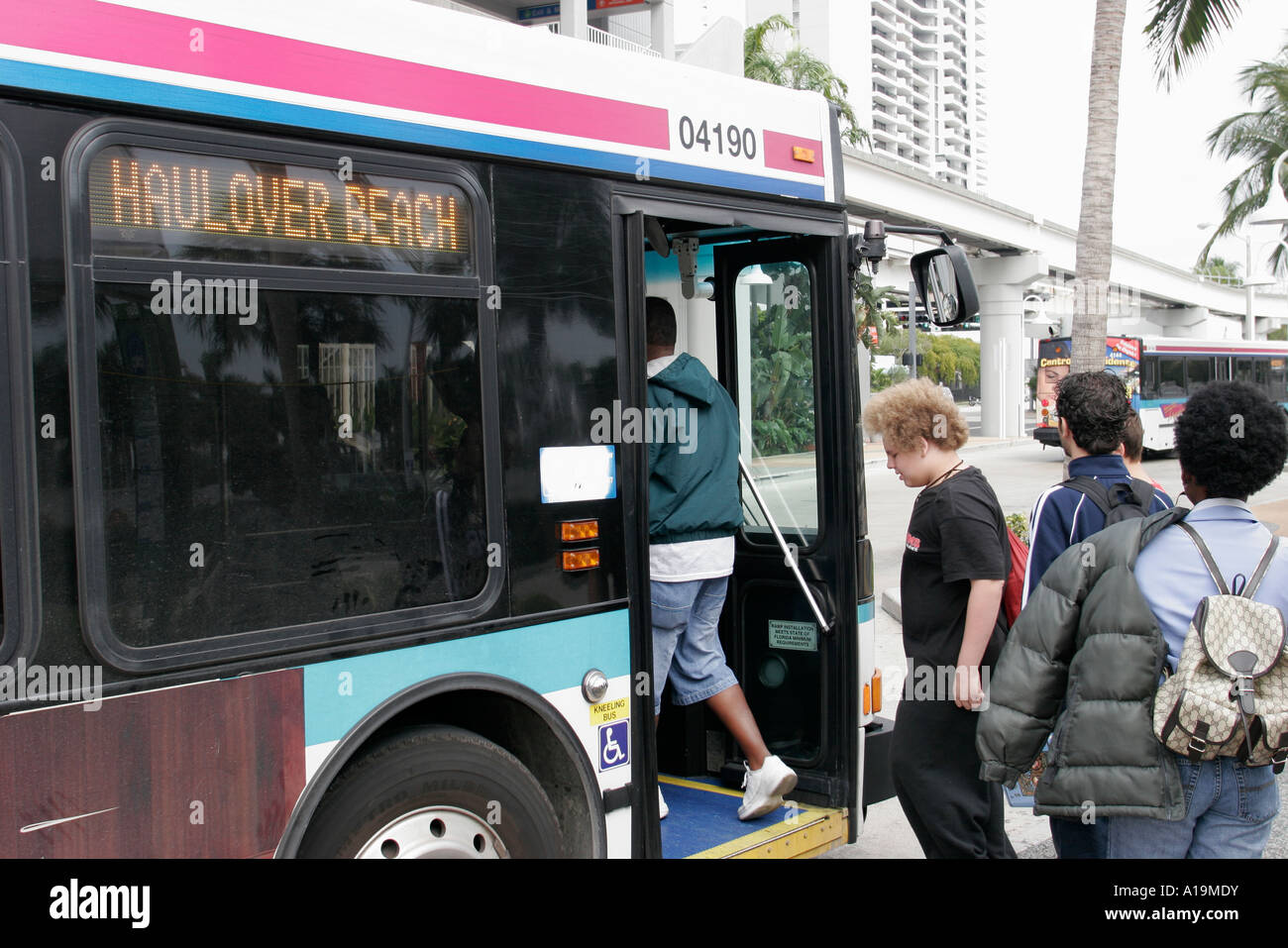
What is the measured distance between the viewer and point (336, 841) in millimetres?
2930

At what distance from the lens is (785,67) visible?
22.8 meters

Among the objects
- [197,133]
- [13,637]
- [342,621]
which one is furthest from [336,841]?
[197,133]

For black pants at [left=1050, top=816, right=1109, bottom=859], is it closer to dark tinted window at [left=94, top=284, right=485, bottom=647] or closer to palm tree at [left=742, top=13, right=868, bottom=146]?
dark tinted window at [left=94, top=284, right=485, bottom=647]

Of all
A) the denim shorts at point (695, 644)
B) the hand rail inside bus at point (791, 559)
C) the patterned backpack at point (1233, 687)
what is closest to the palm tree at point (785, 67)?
the hand rail inside bus at point (791, 559)

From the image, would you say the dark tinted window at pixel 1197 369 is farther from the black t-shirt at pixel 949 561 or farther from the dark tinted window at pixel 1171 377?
the black t-shirt at pixel 949 561

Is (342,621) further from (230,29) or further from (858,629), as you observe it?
(858,629)

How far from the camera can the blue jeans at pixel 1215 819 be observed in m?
2.76

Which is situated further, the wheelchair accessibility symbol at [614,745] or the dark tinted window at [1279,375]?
the dark tinted window at [1279,375]

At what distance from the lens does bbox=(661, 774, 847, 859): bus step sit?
4020 millimetres

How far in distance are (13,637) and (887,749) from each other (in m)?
3.17

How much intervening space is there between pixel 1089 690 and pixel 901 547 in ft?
39.3

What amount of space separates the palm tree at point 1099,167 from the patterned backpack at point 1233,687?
25.1 ft

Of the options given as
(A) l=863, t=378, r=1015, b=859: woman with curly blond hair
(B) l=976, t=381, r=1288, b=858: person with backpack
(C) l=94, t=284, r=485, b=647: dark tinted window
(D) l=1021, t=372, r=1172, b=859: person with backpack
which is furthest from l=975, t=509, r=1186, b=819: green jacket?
(C) l=94, t=284, r=485, b=647: dark tinted window

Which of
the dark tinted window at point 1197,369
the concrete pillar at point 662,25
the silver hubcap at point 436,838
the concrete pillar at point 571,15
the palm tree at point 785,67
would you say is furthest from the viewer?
the dark tinted window at point 1197,369
